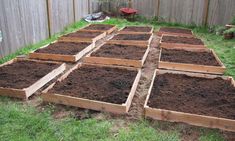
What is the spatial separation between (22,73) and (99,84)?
1.68 m

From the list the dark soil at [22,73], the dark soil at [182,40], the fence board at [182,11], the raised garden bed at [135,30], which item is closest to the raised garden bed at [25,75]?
the dark soil at [22,73]

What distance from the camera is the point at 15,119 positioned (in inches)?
145

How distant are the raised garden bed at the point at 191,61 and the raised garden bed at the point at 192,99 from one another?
1.50 feet

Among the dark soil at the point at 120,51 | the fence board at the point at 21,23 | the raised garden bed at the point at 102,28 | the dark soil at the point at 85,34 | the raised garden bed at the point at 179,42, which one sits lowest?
the dark soil at the point at 120,51

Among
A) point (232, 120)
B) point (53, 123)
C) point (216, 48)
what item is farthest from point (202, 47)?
point (53, 123)

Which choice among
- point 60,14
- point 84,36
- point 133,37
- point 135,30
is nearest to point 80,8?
point 60,14

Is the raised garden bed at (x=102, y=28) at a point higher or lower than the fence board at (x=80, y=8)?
lower

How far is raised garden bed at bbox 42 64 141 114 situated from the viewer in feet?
12.8

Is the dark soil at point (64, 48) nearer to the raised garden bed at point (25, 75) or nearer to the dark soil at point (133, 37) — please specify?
the raised garden bed at point (25, 75)

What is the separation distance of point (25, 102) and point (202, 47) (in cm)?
496

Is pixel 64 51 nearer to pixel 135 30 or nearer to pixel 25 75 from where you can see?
pixel 25 75

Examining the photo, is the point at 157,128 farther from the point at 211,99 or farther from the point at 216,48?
the point at 216,48

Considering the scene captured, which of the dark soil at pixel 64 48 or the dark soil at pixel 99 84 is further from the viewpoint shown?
the dark soil at pixel 64 48

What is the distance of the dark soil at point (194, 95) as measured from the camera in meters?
3.79
